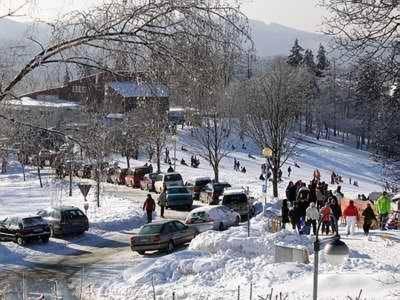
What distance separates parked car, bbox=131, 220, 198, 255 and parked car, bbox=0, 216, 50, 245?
544 centimetres

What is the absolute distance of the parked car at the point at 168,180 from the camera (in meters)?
45.9

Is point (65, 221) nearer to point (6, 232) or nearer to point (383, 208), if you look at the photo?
point (6, 232)

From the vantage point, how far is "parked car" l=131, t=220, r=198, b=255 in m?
25.0

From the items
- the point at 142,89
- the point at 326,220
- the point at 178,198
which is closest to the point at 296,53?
the point at 178,198

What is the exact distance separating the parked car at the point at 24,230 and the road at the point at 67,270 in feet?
5.37

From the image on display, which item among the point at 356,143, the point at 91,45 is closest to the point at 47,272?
the point at 91,45

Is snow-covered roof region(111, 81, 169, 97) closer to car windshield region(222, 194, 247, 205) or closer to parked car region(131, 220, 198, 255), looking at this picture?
parked car region(131, 220, 198, 255)

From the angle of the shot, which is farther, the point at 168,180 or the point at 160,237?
the point at 168,180

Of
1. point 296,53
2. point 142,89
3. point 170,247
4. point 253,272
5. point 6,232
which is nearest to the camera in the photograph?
point 142,89

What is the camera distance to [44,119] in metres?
9.18

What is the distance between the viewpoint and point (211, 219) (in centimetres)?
2962

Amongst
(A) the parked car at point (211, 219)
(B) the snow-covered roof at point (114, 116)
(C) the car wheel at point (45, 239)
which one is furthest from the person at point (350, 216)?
(B) the snow-covered roof at point (114, 116)

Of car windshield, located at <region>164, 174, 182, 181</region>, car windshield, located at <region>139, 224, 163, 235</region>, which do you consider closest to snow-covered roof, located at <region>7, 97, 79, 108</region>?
car windshield, located at <region>139, 224, 163, 235</region>

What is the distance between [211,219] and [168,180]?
55.8ft
